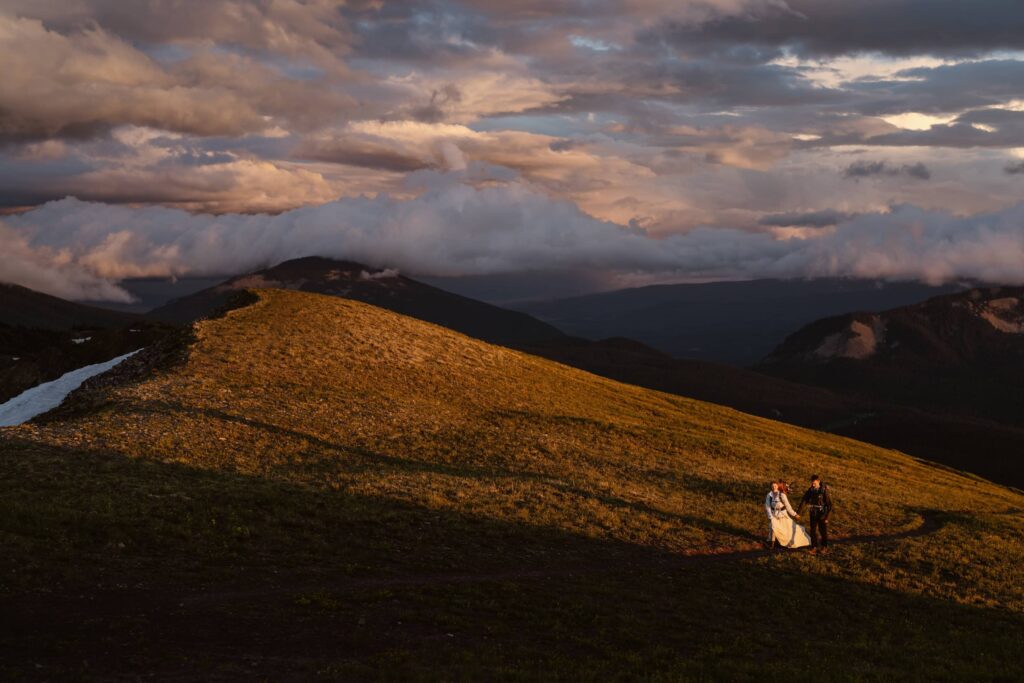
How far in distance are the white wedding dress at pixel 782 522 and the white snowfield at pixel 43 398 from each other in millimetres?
55839

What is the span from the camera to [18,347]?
481ft

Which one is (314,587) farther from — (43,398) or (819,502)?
(43,398)

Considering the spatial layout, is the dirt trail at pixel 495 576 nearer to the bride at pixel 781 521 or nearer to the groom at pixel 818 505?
the bride at pixel 781 521

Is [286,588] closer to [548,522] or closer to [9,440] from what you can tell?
[548,522]

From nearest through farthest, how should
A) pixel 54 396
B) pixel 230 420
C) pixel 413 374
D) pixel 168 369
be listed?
pixel 230 420 → pixel 168 369 → pixel 54 396 → pixel 413 374

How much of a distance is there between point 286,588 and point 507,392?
58525mm

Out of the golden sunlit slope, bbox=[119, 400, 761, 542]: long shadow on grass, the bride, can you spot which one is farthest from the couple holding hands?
bbox=[119, 400, 761, 542]: long shadow on grass

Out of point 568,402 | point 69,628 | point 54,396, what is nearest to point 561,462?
point 568,402

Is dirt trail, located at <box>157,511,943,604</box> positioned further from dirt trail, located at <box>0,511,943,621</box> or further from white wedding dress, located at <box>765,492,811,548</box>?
white wedding dress, located at <box>765,492,811,548</box>

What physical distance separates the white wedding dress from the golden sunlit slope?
1407 millimetres

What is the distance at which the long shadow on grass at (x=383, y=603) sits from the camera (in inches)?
811

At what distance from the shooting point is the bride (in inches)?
1511

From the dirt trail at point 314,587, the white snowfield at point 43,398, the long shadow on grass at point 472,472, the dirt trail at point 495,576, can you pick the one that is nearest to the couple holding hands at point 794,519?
the dirt trail at point 495,576

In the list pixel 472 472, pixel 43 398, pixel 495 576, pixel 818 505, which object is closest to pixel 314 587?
pixel 495 576
